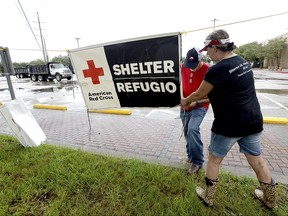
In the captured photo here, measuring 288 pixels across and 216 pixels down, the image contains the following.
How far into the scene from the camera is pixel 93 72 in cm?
318

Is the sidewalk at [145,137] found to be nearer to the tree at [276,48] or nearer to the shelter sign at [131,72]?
the shelter sign at [131,72]

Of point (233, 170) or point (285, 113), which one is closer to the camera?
point (233, 170)

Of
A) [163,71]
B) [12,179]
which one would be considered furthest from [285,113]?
[12,179]

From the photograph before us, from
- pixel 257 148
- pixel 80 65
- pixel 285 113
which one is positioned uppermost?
pixel 80 65

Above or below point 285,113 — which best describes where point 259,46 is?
above

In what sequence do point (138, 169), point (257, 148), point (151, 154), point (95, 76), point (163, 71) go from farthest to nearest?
point (151, 154) < point (95, 76) < point (138, 169) < point (163, 71) < point (257, 148)

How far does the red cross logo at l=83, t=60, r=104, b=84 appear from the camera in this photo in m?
3.12

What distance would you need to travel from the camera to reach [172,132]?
14.7ft

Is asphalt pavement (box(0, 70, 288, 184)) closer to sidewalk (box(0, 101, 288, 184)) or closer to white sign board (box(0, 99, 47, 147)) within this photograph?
sidewalk (box(0, 101, 288, 184))

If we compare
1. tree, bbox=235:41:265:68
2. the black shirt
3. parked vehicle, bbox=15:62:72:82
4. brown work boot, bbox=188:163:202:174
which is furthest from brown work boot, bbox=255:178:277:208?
tree, bbox=235:41:265:68

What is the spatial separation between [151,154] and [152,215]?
4.75 ft

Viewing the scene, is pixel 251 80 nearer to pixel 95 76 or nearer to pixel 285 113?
pixel 95 76

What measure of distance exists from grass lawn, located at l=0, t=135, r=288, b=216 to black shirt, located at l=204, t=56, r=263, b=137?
92 cm

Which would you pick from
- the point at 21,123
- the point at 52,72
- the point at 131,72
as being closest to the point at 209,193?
the point at 131,72
